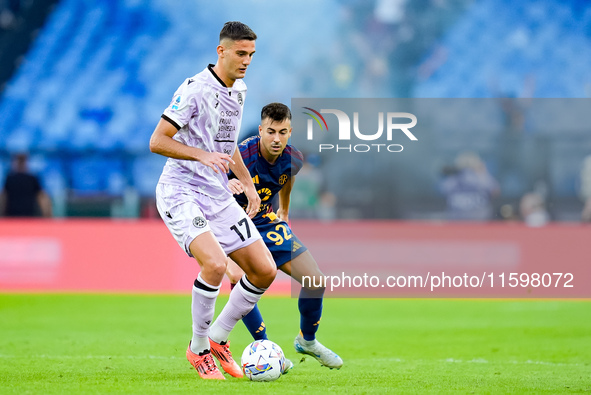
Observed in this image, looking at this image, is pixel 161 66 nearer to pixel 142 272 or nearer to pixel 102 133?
pixel 102 133

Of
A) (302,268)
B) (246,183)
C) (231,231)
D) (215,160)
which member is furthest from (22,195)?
(215,160)

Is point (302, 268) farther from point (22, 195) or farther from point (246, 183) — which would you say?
point (22, 195)

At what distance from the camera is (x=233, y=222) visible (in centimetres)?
566

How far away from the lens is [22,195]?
1448cm

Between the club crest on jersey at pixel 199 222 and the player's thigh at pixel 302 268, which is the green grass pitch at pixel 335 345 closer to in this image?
the player's thigh at pixel 302 268

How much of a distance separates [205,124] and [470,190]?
10.0 metres

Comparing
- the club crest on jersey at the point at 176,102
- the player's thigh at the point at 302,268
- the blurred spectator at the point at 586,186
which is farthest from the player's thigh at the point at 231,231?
the blurred spectator at the point at 586,186

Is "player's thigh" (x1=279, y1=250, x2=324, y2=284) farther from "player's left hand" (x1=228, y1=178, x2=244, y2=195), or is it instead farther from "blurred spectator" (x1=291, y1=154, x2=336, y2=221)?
"blurred spectator" (x1=291, y1=154, x2=336, y2=221)

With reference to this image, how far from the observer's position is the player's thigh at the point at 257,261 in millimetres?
5652

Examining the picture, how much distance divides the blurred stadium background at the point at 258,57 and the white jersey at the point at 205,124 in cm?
1336

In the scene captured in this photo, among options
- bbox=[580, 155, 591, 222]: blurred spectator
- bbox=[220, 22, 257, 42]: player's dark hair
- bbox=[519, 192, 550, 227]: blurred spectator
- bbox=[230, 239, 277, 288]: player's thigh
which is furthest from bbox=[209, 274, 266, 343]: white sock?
bbox=[580, 155, 591, 222]: blurred spectator

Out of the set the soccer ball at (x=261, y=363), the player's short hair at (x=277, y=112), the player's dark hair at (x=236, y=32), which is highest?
the player's dark hair at (x=236, y=32)

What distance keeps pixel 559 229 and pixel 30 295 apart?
332 inches

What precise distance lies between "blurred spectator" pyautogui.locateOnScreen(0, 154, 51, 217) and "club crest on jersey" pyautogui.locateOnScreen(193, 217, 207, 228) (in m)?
9.66
